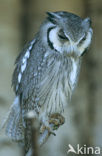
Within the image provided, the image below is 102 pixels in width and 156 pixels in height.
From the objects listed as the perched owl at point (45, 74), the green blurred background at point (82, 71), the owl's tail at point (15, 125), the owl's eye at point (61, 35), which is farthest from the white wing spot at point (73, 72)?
the green blurred background at point (82, 71)

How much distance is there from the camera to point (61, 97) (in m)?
2.48

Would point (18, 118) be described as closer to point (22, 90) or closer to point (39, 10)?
point (22, 90)

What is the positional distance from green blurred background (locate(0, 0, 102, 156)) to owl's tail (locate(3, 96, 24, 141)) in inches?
38.9

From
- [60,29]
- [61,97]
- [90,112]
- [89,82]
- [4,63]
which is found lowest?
[90,112]

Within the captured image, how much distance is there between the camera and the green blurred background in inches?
142

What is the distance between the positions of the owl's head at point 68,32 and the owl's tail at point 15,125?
0.36 m

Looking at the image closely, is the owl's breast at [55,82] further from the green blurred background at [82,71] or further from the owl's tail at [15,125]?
the green blurred background at [82,71]

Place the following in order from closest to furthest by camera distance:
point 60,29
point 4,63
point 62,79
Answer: point 60,29 → point 62,79 → point 4,63

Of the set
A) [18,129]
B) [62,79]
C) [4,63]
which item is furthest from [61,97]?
[4,63]

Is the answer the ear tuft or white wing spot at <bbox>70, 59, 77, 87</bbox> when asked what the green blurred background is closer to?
white wing spot at <bbox>70, 59, 77, 87</bbox>

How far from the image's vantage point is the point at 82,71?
3803mm

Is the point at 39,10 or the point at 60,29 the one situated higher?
the point at 60,29

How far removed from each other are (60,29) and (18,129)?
1.83 ft

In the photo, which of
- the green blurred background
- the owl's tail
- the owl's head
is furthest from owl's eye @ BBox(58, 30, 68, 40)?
the green blurred background
